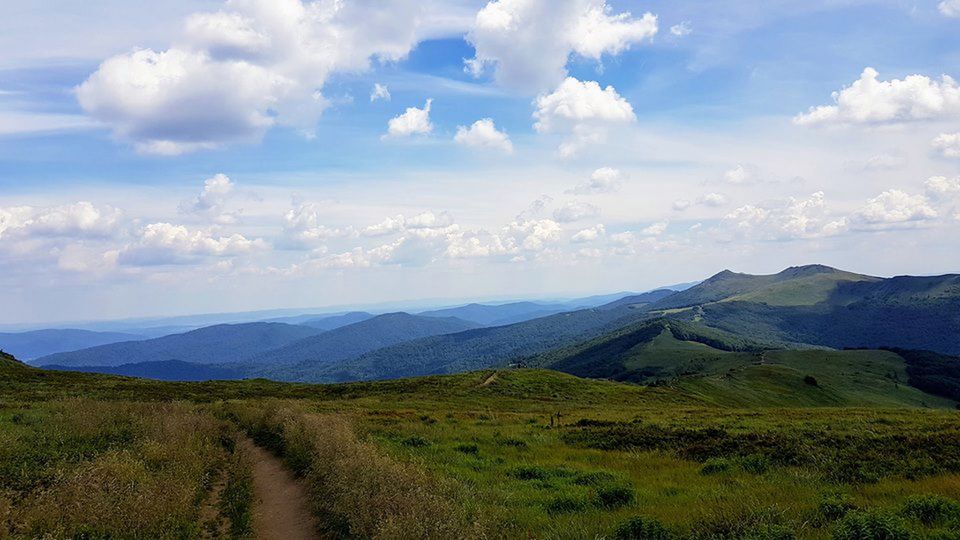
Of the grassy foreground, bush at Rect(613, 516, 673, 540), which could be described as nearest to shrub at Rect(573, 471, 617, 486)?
the grassy foreground

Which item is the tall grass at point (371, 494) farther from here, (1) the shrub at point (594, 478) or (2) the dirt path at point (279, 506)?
(1) the shrub at point (594, 478)

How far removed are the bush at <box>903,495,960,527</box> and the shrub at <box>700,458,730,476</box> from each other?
18.4 ft

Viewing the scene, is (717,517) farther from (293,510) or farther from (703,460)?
(293,510)

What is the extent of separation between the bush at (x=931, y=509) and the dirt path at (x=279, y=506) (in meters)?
12.4

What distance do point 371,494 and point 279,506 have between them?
533 cm

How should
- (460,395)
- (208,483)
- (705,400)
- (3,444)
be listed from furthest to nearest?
1. (705,400)
2. (460,395)
3. (3,444)
4. (208,483)

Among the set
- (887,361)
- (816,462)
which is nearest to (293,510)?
(816,462)

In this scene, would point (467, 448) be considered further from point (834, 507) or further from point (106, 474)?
point (834, 507)

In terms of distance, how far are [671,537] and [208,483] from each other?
14.2 metres

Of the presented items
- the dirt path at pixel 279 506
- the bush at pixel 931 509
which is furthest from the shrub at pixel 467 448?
the bush at pixel 931 509

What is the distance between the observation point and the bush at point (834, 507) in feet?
31.1

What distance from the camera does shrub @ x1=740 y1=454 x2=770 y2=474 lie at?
576 inches

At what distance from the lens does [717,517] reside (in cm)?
961

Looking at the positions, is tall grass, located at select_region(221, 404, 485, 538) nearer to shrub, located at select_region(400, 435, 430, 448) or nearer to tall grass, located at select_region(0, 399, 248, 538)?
tall grass, located at select_region(0, 399, 248, 538)
